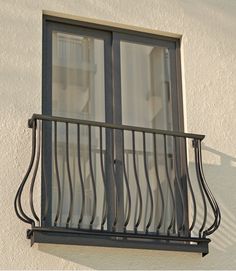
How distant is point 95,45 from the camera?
7863 millimetres

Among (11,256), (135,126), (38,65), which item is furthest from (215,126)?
(11,256)

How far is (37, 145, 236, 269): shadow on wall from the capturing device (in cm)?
692

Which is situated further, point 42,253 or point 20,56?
point 20,56

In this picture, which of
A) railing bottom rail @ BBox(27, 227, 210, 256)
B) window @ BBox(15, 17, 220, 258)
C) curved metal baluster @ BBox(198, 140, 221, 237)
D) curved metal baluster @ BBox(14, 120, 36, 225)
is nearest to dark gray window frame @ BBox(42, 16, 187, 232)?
window @ BBox(15, 17, 220, 258)

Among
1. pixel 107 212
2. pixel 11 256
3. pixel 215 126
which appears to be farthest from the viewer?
pixel 215 126

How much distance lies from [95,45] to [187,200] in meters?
1.68

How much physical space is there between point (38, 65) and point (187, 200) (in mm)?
1790

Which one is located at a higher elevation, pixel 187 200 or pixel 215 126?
pixel 215 126

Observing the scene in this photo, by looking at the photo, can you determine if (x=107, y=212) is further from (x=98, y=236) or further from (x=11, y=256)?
(x=11, y=256)

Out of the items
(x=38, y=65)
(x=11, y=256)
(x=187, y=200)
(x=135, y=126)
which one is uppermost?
(x=38, y=65)

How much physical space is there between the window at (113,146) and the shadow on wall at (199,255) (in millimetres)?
107

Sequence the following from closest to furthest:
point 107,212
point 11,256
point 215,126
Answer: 1. point 11,256
2. point 107,212
3. point 215,126

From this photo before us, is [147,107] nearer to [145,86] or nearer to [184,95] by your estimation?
[145,86]

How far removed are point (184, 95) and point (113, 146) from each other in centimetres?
90
